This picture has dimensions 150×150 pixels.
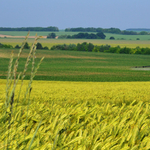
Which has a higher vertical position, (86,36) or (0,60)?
(86,36)

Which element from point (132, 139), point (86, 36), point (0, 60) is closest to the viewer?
point (132, 139)

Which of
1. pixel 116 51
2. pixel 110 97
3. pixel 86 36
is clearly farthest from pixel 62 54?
pixel 86 36

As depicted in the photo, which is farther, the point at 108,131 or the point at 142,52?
the point at 142,52

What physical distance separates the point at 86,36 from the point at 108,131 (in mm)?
149314

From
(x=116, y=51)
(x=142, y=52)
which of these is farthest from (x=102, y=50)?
(x=142, y=52)

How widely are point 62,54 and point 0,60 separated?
19880 mm

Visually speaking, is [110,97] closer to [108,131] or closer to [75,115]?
[75,115]

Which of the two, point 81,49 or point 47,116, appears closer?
point 47,116

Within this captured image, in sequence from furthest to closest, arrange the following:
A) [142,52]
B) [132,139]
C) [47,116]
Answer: [142,52] < [47,116] < [132,139]

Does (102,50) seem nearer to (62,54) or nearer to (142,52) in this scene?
(142,52)

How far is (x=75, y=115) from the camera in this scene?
16.2ft

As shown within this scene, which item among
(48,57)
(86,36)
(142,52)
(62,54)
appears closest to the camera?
(48,57)

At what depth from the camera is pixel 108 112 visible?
18.1ft

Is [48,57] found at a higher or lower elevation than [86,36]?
lower
